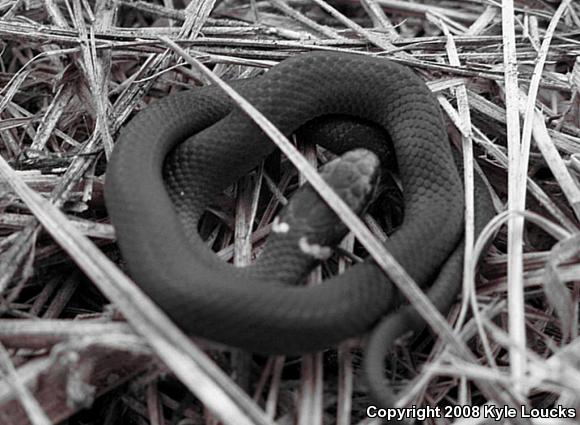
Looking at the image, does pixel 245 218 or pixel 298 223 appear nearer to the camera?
pixel 298 223

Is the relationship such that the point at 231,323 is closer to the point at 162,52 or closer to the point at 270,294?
the point at 270,294

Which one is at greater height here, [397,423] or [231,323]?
[231,323]

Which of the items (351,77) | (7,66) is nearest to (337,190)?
(351,77)

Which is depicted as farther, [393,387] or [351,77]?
[351,77]
